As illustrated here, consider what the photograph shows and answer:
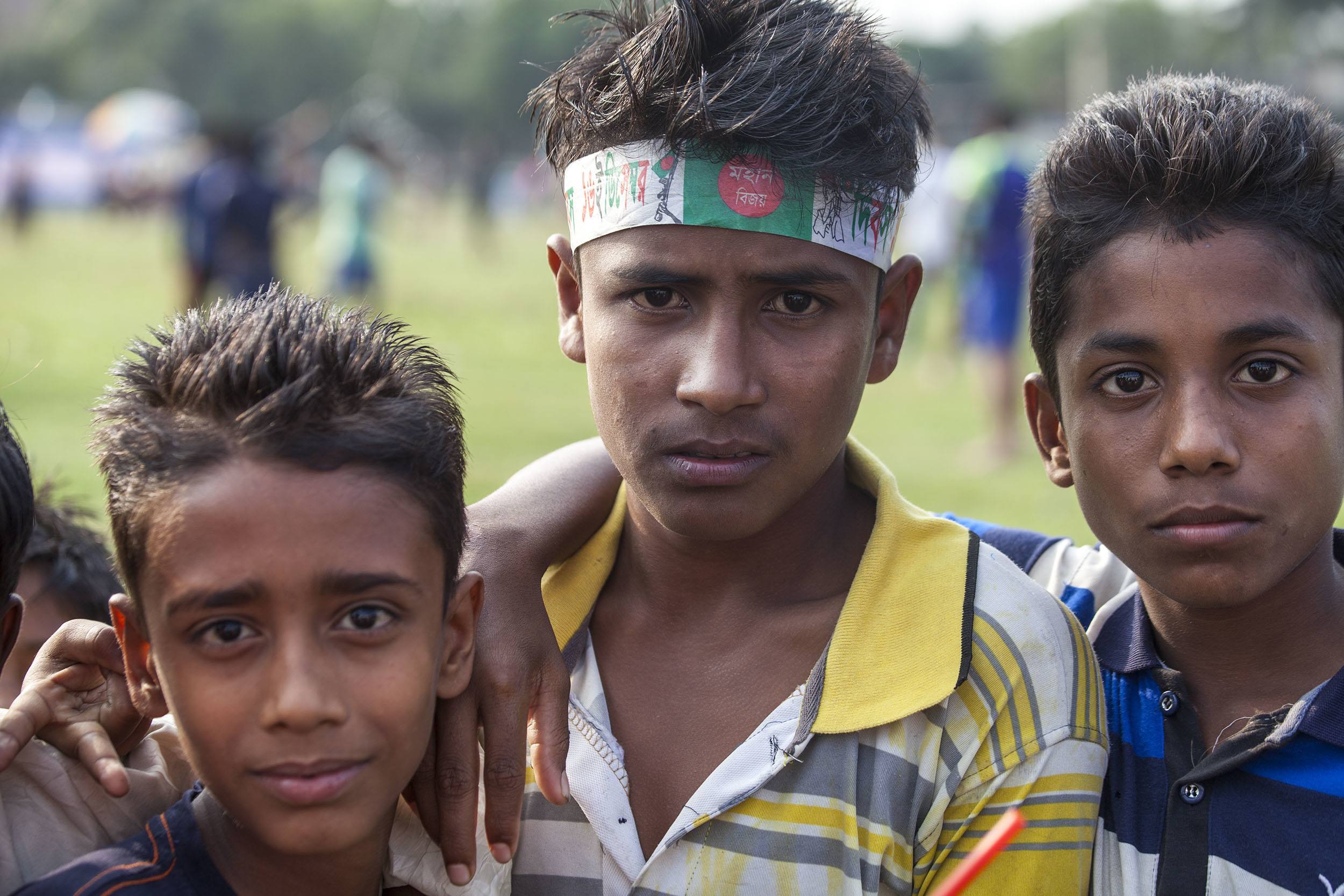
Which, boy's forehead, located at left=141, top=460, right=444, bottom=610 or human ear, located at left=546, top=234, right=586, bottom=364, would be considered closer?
boy's forehead, located at left=141, top=460, right=444, bottom=610

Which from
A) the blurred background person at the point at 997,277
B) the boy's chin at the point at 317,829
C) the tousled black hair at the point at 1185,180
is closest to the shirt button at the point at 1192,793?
the tousled black hair at the point at 1185,180

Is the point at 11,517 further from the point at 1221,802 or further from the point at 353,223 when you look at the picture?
the point at 353,223

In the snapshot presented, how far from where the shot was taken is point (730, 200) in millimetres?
2053

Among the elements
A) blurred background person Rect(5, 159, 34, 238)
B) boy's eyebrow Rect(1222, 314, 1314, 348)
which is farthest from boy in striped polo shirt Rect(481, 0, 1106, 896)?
blurred background person Rect(5, 159, 34, 238)

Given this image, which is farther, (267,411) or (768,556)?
(768,556)

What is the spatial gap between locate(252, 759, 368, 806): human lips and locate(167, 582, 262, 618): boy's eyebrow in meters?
0.20

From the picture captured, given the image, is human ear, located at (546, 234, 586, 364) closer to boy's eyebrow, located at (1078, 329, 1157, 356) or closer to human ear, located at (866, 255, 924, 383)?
human ear, located at (866, 255, 924, 383)

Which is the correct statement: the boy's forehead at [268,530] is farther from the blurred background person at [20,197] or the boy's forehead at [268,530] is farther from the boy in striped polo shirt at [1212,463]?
the blurred background person at [20,197]

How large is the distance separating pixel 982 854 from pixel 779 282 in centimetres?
103

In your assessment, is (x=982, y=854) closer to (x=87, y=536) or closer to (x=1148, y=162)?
(x=1148, y=162)

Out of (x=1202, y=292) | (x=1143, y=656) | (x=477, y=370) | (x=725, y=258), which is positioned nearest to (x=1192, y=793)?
(x=1143, y=656)

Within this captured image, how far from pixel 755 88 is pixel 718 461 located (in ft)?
1.87

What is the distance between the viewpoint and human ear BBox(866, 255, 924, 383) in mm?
2270

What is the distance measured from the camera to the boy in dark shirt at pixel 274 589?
65.0 inches
